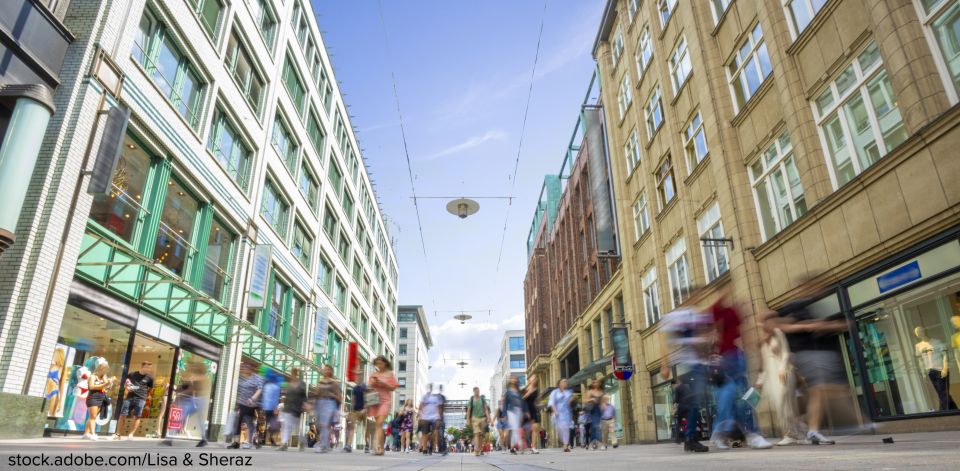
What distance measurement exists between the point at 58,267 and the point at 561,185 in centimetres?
3689

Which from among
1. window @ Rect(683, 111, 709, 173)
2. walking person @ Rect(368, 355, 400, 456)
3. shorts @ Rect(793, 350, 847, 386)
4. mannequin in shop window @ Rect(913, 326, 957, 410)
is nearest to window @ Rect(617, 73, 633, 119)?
window @ Rect(683, 111, 709, 173)

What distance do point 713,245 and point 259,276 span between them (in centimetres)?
1435

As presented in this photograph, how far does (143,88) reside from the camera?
12391mm

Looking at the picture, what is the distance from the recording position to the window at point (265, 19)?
19.8 metres

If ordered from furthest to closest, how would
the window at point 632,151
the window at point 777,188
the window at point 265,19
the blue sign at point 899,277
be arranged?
1. the window at point 632,151
2. the window at point 265,19
3. the window at point 777,188
4. the blue sign at point 899,277

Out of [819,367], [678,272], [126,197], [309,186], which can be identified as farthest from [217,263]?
[819,367]

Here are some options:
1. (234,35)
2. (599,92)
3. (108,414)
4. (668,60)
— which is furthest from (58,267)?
(599,92)

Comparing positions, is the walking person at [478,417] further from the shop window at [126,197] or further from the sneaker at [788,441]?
the shop window at [126,197]

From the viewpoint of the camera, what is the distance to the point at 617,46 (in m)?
26.1

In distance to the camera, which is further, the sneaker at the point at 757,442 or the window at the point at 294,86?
the window at the point at 294,86

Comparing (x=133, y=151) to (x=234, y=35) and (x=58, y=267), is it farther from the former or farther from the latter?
(x=234, y=35)

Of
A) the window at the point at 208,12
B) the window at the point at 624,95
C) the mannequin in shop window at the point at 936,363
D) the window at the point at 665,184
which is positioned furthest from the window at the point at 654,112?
the window at the point at 208,12

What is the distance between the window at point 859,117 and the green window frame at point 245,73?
16.5 meters

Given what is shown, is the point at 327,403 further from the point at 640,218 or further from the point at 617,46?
the point at 617,46
